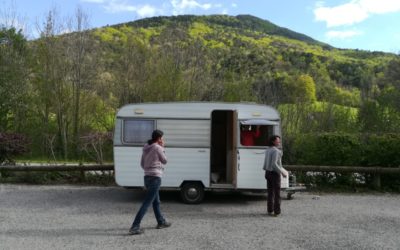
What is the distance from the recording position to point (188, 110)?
12016 mm

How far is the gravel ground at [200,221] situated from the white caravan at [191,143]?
561 millimetres

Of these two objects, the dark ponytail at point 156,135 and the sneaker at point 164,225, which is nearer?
the dark ponytail at point 156,135

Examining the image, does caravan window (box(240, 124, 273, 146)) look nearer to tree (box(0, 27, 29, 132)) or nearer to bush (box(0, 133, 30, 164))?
bush (box(0, 133, 30, 164))

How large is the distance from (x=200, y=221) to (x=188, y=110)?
10.6 ft

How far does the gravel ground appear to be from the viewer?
805cm

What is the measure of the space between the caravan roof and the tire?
1.73 meters

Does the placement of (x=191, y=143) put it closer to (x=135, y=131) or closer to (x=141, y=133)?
(x=141, y=133)

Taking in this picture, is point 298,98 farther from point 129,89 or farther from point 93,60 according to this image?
point 93,60

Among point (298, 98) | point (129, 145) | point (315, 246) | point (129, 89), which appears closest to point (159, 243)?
point (315, 246)

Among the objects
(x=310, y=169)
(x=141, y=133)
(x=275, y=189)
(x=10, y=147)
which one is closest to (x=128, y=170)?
(x=141, y=133)

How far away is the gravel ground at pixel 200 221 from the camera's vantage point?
805 centimetres

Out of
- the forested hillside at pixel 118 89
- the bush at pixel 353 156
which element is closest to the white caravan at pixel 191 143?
the bush at pixel 353 156

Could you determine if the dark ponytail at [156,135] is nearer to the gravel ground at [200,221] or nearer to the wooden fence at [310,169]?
the gravel ground at [200,221]

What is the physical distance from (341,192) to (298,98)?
603 inches
